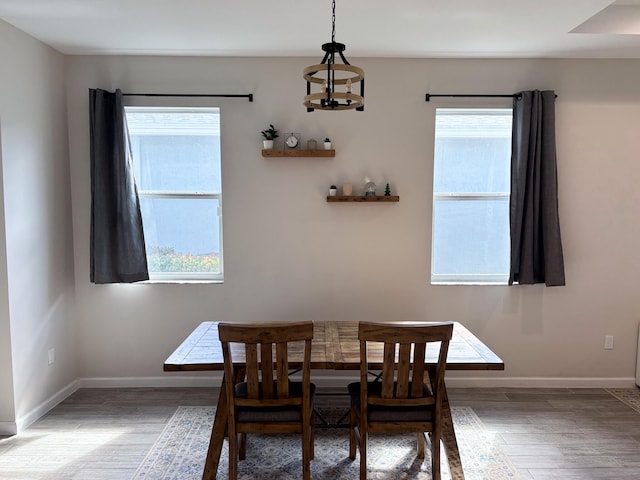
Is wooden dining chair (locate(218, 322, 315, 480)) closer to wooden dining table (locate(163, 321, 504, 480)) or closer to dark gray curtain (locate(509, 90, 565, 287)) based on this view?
wooden dining table (locate(163, 321, 504, 480))

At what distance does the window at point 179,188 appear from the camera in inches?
135

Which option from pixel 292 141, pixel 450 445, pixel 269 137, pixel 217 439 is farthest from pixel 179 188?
pixel 450 445

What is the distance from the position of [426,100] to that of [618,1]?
1.31m

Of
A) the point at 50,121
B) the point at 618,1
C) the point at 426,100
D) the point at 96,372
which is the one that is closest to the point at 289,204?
the point at 426,100

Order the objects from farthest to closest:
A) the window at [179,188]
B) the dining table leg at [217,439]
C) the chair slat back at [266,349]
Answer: the window at [179,188] → the dining table leg at [217,439] → the chair slat back at [266,349]

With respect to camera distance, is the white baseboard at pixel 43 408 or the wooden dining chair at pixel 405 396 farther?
the white baseboard at pixel 43 408

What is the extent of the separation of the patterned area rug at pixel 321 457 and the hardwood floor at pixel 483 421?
10cm

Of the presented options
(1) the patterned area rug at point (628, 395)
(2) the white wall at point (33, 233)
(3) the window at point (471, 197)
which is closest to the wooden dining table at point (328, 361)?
(3) the window at point (471, 197)

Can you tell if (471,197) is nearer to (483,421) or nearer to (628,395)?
(483,421)

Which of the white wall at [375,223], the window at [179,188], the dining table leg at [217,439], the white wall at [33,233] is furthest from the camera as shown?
the window at [179,188]

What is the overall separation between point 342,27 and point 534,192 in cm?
188

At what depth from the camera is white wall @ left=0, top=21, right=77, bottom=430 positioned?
2.73m

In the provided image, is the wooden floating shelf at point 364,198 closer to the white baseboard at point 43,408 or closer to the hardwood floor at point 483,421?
the hardwood floor at point 483,421

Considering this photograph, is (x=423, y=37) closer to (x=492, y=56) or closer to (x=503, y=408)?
(x=492, y=56)
